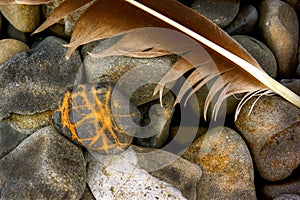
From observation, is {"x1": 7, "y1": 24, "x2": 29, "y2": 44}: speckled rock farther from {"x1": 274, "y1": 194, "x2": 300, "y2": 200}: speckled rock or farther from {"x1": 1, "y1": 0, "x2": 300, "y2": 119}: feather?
{"x1": 274, "y1": 194, "x2": 300, "y2": 200}: speckled rock

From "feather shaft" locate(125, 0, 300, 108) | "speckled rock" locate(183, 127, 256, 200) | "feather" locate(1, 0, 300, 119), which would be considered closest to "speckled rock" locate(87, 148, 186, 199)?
"speckled rock" locate(183, 127, 256, 200)

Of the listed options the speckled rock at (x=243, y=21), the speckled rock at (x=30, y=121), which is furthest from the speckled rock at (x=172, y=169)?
the speckled rock at (x=243, y=21)

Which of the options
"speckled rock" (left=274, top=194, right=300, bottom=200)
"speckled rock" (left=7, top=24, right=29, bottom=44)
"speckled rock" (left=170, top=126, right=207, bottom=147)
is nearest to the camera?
"speckled rock" (left=274, top=194, right=300, bottom=200)

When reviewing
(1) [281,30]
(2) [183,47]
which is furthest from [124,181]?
(1) [281,30]

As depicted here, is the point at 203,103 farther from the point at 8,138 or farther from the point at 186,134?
the point at 8,138

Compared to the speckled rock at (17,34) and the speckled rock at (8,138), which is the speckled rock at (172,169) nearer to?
the speckled rock at (8,138)

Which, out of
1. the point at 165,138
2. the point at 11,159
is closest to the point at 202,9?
the point at 165,138

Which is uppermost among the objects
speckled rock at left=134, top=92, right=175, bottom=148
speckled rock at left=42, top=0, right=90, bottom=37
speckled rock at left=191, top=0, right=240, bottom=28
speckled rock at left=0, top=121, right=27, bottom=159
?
speckled rock at left=191, top=0, right=240, bottom=28
